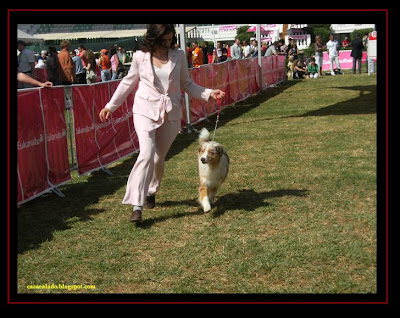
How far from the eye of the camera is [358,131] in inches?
432

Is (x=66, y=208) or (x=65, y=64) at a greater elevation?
(x=65, y=64)

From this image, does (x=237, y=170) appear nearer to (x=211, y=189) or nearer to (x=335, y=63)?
(x=211, y=189)

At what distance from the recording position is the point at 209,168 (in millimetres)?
6098

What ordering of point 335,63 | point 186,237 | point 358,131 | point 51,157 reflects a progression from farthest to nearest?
point 335,63 < point 358,131 < point 51,157 < point 186,237

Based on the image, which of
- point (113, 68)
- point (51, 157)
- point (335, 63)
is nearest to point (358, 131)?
point (51, 157)

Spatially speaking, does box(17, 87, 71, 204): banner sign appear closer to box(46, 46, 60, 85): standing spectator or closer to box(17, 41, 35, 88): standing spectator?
box(17, 41, 35, 88): standing spectator

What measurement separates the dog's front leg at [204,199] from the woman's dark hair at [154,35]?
5.56 feet

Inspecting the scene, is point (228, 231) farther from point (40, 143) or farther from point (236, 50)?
point (236, 50)

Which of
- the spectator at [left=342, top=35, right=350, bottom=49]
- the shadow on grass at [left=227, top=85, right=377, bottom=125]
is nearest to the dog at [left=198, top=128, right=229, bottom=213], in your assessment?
the shadow on grass at [left=227, top=85, right=377, bottom=125]

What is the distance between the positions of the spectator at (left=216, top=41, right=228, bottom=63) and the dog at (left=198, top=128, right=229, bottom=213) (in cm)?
1871

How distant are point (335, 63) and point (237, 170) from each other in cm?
2372

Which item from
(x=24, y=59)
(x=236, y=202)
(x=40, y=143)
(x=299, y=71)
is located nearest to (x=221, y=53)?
(x=299, y=71)

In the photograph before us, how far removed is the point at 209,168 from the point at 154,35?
1663 mm

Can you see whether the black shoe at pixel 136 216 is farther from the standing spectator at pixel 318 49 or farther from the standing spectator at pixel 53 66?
the standing spectator at pixel 318 49
